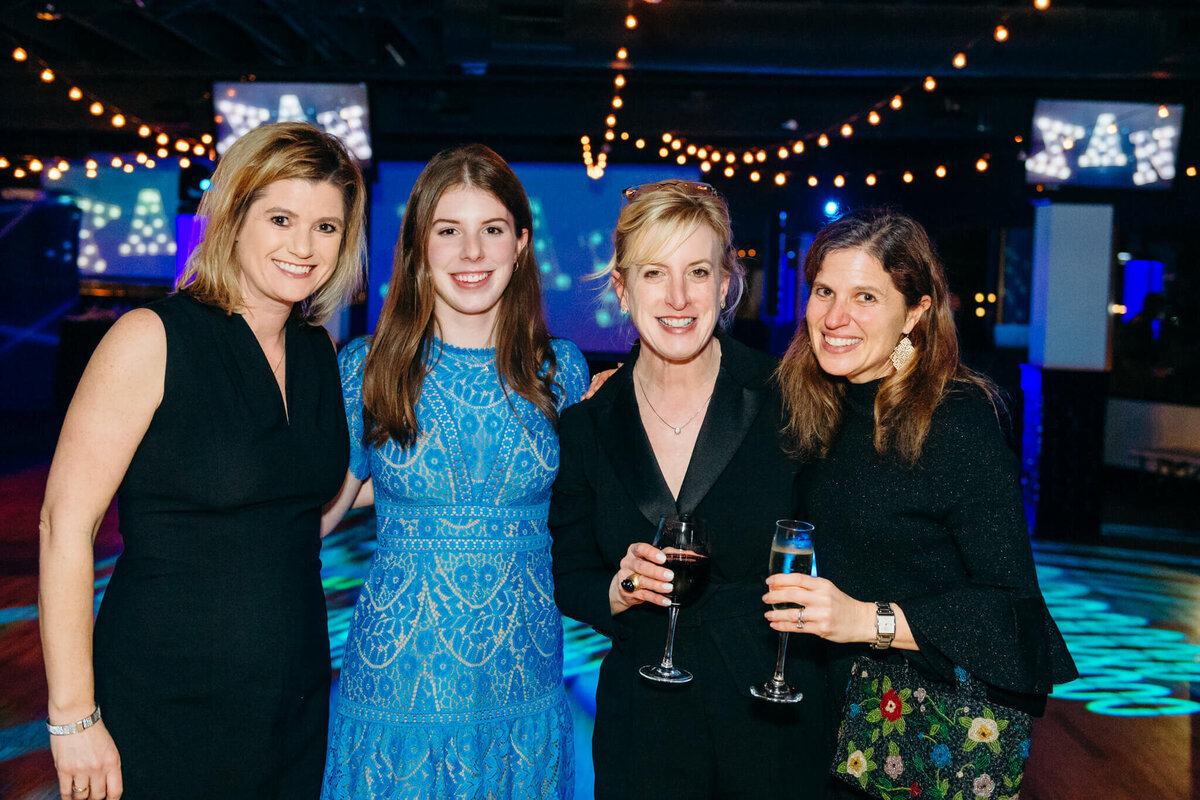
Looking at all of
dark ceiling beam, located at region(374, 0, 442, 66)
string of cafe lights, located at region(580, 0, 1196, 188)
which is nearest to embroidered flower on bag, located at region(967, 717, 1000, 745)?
dark ceiling beam, located at region(374, 0, 442, 66)

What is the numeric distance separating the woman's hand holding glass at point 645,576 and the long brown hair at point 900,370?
16.6 inches

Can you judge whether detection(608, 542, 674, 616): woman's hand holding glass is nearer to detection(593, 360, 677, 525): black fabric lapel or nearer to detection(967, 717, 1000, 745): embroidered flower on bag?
detection(593, 360, 677, 525): black fabric lapel

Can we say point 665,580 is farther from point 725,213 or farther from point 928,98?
point 928,98

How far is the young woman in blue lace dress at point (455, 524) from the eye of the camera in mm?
1887

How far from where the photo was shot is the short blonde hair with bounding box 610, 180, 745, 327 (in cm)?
186

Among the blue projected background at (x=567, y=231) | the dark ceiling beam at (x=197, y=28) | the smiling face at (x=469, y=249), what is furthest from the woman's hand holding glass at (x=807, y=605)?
the blue projected background at (x=567, y=231)

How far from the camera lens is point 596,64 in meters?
7.84

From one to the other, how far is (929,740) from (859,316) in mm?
785

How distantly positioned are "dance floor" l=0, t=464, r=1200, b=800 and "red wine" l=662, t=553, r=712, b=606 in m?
1.83

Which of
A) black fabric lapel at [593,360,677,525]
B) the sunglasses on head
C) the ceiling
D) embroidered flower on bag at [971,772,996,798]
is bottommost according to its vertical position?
embroidered flower on bag at [971,772,996,798]

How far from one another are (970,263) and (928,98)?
295 cm

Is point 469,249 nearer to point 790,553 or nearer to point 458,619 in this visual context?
point 458,619

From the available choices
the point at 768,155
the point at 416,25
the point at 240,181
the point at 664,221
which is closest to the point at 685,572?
the point at 664,221

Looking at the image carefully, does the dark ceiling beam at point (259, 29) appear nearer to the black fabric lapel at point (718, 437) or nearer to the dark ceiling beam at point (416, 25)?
the dark ceiling beam at point (416, 25)
